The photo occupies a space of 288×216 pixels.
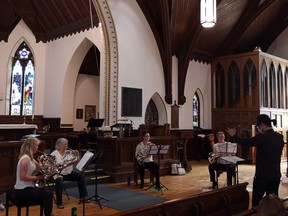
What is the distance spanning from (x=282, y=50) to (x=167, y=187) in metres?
10.5

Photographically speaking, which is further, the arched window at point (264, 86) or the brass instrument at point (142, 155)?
the arched window at point (264, 86)

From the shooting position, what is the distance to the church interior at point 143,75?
10.0m

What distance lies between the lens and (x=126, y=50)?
1048cm

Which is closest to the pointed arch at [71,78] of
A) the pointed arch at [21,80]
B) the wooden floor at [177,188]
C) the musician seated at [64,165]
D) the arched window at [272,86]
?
the pointed arch at [21,80]

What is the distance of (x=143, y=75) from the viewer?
36.2 ft

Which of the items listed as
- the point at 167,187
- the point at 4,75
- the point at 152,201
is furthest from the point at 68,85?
the point at 152,201

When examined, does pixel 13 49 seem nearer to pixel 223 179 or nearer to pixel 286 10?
pixel 223 179

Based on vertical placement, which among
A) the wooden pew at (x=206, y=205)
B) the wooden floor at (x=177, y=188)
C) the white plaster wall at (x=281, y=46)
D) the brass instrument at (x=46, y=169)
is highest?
the white plaster wall at (x=281, y=46)

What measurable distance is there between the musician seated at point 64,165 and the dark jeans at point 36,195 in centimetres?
93

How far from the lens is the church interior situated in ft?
32.8

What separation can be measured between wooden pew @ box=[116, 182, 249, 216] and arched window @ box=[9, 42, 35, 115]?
10750mm

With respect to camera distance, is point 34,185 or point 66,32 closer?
point 34,185

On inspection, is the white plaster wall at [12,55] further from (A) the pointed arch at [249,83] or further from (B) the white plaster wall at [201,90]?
(A) the pointed arch at [249,83]

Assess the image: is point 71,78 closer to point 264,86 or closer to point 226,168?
point 226,168
